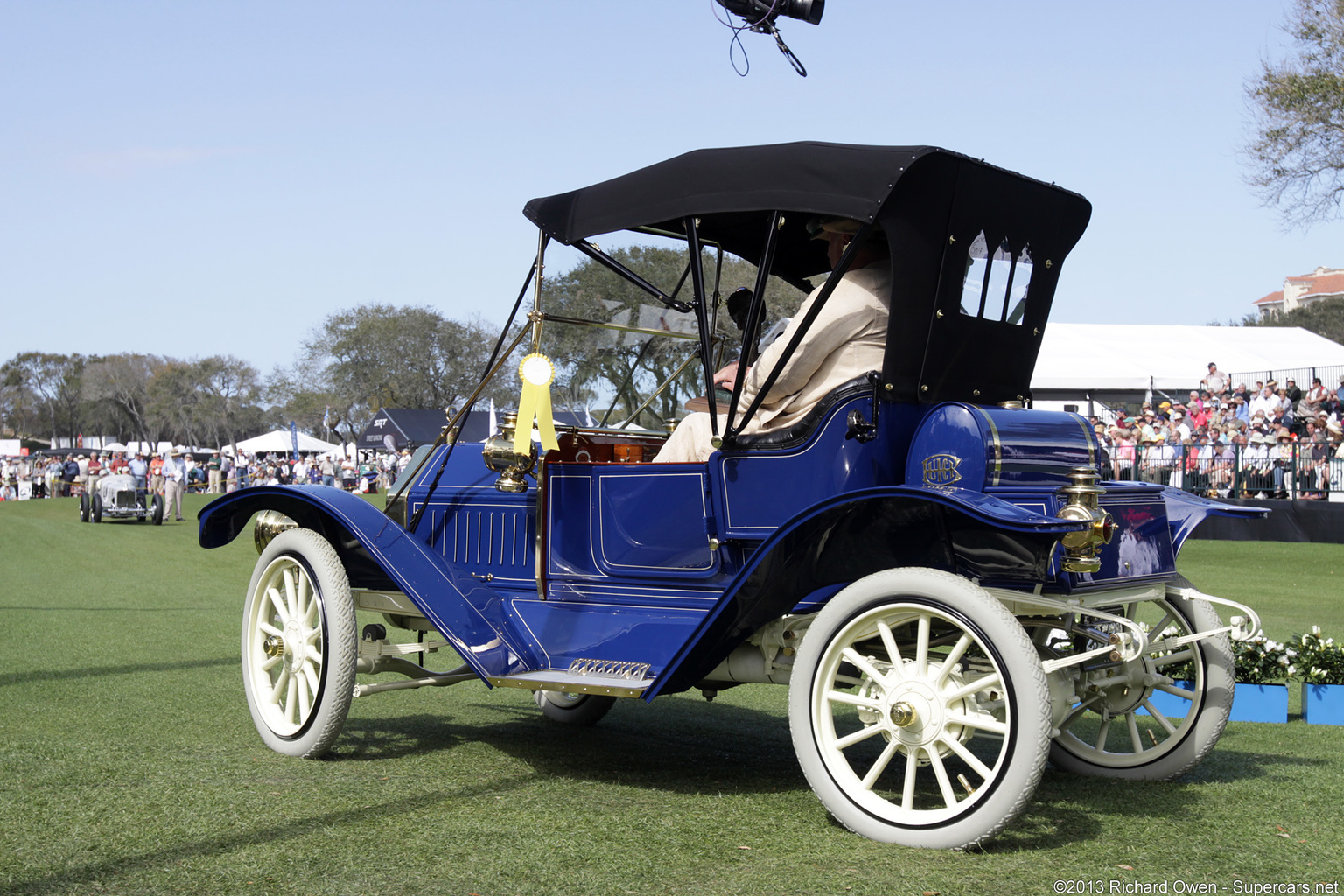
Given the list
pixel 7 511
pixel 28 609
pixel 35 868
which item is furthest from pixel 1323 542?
pixel 7 511

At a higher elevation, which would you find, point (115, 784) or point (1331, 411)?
point (1331, 411)

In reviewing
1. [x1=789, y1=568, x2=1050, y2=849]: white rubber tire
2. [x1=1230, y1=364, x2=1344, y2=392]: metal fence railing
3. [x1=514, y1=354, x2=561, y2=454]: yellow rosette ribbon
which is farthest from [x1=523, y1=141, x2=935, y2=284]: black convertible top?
[x1=1230, y1=364, x2=1344, y2=392]: metal fence railing

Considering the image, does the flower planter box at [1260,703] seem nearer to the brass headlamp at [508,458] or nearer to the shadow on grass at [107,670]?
the brass headlamp at [508,458]

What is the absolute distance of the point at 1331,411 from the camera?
61.7 feet

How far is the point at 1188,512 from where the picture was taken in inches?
185

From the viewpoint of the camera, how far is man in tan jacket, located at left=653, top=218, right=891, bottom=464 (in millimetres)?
4199

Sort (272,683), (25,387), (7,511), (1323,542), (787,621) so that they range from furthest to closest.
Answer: (25,387), (7,511), (1323,542), (272,683), (787,621)

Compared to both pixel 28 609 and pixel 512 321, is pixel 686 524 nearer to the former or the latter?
pixel 512 321

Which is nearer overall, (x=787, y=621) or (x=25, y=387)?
(x=787, y=621)

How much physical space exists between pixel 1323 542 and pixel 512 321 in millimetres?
15116

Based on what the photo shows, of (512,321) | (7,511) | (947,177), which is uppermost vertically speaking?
(947,177)

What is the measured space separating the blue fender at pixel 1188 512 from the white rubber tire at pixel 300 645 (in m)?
3.35

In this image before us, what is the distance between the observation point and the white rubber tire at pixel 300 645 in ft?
15.4

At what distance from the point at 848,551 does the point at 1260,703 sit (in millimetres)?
3016
